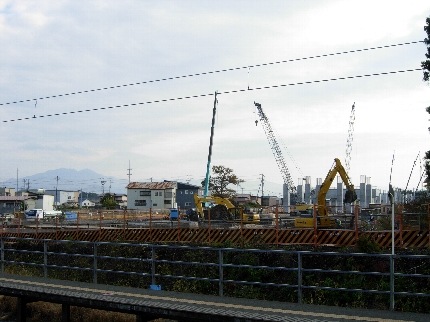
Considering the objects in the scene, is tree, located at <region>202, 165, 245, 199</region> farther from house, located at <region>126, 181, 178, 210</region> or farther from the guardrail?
the guardrail

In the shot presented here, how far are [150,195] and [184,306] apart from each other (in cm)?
10746

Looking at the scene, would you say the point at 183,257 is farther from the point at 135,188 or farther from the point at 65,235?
the point at 135,188

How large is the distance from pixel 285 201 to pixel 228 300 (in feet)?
313

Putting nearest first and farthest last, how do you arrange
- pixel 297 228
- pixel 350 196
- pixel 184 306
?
1. pixel 184 306
2. pixel 297 228
3. pixel 350 196

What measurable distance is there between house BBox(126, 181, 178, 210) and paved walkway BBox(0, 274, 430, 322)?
338 ft

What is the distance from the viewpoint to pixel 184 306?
32.0 ft

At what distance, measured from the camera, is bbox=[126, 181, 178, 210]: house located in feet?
379

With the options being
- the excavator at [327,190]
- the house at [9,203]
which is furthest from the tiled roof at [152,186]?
the excavator at [327,190]

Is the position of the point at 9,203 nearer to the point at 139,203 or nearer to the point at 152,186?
the point at 139,203

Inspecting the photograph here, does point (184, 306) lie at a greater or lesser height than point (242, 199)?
lesser

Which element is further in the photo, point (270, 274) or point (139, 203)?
point (139, 203)

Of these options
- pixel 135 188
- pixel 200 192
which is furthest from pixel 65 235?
pixel 200 192

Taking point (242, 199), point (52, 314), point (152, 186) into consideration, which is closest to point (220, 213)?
point (52, 314)

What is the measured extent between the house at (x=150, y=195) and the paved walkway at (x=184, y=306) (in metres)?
103
